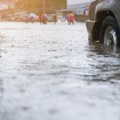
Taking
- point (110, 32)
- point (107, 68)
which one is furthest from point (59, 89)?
point (110, 32)

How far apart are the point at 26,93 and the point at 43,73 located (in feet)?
5.05

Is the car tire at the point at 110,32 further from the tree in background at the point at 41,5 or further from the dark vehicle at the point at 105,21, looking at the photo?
the tree in background at the point at 41,5

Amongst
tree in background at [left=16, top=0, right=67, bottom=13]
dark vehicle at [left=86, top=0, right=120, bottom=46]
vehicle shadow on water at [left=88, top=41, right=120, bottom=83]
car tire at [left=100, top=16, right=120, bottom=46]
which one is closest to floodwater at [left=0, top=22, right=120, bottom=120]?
vehicle shadow on water at [left=88, top=41, right=120, bottom=83]

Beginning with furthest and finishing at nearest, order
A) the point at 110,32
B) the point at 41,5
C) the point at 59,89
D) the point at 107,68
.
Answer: the point at 41,5 < the point at 110,32 < the point at 107,68 < the point at 59,89

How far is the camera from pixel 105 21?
10188 mm

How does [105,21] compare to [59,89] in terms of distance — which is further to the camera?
[105,21]

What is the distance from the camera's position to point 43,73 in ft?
19.7

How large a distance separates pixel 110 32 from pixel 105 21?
29 centimetres

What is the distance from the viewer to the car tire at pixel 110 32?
9.66 m

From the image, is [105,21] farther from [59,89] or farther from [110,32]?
[59,89]

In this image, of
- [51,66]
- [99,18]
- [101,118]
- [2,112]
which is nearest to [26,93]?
[2,112]

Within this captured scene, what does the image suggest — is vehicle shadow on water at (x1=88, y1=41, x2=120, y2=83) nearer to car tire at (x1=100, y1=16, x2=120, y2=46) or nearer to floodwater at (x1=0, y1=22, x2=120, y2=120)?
floodwater at (x1=0, y1=22, x2=120, y2=120)

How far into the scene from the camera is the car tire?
9.66 metres

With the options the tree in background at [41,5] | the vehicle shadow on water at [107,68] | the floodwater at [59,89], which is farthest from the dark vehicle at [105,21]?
the tree in background at [41,5]
